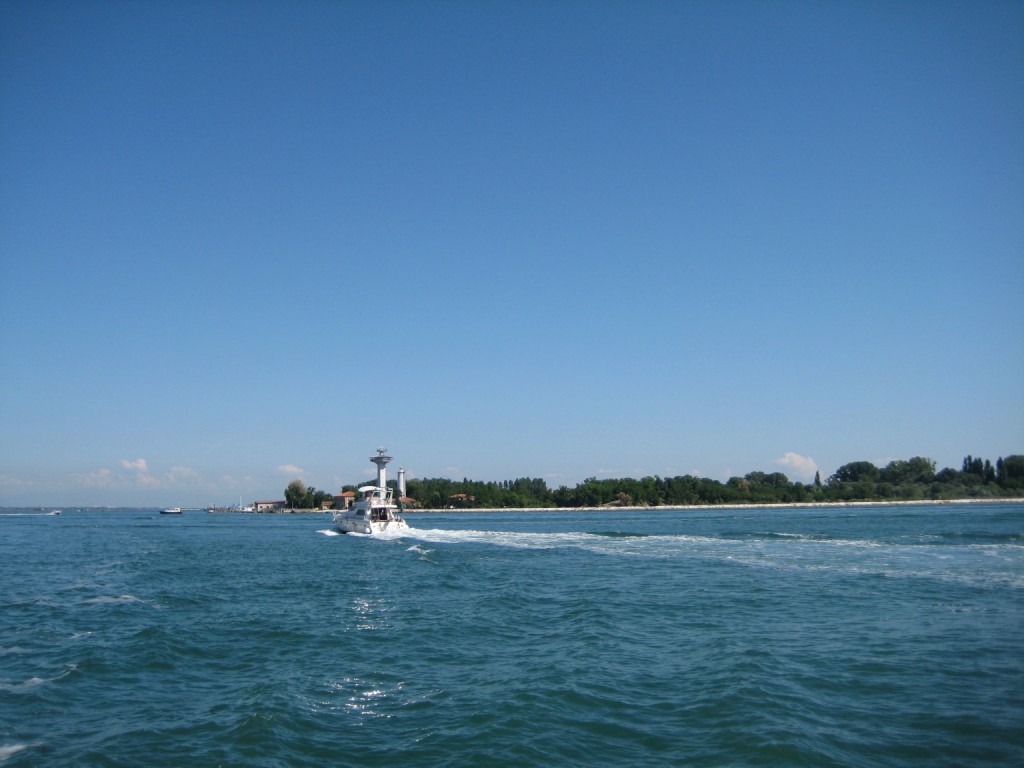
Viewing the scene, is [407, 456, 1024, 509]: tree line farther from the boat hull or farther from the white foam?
the white foam

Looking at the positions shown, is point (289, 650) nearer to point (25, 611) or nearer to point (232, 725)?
point (232, 725)

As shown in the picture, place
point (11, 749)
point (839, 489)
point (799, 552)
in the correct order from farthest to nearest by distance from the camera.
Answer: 1. point (839, 489)
2. point (799, 552)
3. point (11, 749)

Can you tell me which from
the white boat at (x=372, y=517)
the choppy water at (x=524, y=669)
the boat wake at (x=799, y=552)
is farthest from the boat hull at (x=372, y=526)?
the choppy water at (x=524, y=669)

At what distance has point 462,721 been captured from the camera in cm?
1333

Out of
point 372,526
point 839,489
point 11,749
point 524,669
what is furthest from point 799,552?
point 839,489

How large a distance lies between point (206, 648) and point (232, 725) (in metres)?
7.22

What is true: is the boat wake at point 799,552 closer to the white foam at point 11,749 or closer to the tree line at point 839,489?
the white foam at point 11,749

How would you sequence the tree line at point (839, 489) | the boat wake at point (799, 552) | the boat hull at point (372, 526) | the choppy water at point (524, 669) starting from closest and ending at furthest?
the choppy water at point (524, 669) < the boat wake at point (799, 552) < the boat hull at point (372, 526) < the tree line at point (839, 489)

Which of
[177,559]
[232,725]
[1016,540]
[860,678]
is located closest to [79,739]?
[232,725]

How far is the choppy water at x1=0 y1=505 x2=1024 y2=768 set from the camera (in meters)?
12.1

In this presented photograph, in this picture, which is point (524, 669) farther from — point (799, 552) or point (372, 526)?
point (372, 526)

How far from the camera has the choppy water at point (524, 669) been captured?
1206cm

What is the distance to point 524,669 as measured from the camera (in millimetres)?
16844

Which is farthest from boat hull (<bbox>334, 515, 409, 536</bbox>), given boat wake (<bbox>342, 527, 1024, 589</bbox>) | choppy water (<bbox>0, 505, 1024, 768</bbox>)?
choppy water (<bbox>0, 505, 1024, 768</bbox>)
